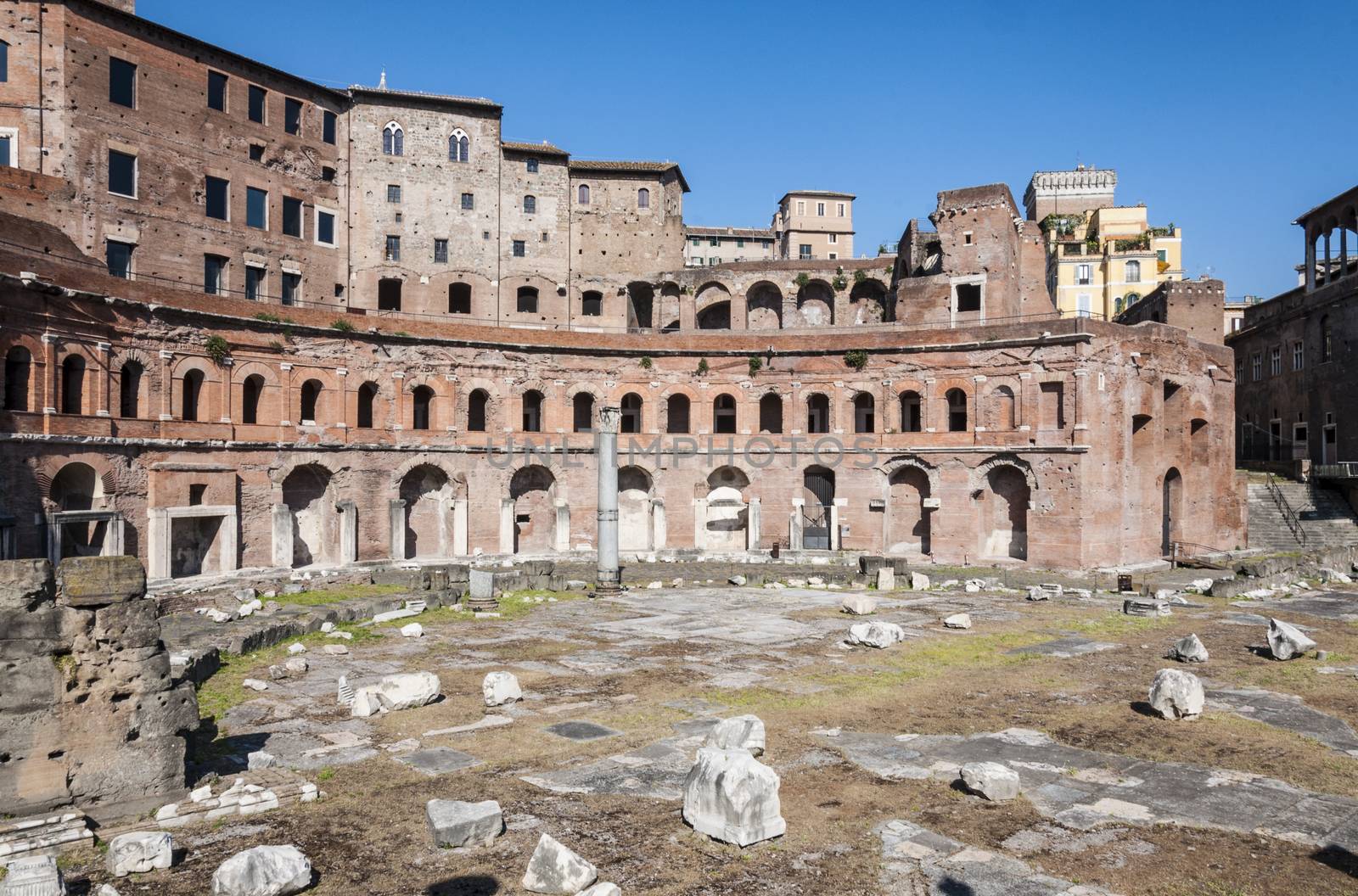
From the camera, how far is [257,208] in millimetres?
36031

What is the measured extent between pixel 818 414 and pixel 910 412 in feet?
13.9

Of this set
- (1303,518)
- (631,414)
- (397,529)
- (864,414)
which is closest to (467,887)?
(397,529)

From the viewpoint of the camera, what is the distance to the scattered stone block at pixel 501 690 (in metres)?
13.6

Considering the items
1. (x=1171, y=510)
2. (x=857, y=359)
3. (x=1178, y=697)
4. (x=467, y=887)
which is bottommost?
(x=467, y=887)

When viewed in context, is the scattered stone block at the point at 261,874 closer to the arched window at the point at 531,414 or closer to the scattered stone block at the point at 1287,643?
the scattered stone block at the point at 1287,643

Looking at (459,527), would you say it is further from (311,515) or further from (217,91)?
(217,91)

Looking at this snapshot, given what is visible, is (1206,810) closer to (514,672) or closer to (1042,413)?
(514,672)

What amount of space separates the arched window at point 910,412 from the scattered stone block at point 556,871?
30100 mm

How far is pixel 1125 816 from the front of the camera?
30.1 ft

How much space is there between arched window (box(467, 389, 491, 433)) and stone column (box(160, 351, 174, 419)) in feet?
33.5

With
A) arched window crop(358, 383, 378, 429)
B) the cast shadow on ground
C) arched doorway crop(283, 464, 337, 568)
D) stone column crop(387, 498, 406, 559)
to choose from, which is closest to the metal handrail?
stone column crop(387, 498, 406, 559)

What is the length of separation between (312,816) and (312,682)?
255 inches

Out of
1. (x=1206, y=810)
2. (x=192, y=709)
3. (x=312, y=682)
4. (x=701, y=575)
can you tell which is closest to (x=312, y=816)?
(x=192, y=709)

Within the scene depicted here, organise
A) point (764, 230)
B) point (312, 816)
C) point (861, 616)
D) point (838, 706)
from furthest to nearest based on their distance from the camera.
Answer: point (764, 230), point (861, 616), point (838, 706), point (312, 816)
